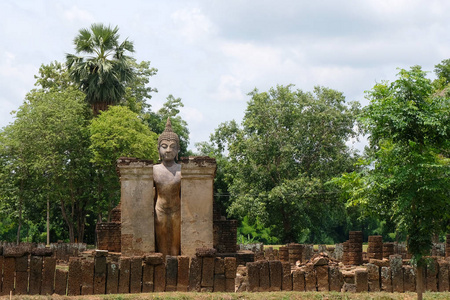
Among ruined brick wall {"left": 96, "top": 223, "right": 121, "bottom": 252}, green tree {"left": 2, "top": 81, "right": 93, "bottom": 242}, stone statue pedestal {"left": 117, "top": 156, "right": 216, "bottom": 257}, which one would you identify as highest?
green tree {"left": 2, "top": 81, "right": 93, "bottom": 242}

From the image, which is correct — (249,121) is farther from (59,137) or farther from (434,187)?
(434,187)

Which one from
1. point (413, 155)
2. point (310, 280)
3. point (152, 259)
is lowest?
point (310, 280)

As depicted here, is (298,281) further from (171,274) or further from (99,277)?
(99,277)

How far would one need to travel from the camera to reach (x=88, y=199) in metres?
35.8

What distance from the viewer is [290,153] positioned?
125 ft

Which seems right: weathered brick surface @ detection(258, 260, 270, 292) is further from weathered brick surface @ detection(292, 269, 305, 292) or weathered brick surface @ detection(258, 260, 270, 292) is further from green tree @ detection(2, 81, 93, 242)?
green tree @ detection(2, 81, 93, 242)

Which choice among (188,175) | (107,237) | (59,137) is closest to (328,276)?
(188,175)

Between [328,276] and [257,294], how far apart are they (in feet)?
5.87

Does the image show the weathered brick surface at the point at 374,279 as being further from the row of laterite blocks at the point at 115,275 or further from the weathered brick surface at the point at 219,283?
the weathered brick surface at the point at 219,283

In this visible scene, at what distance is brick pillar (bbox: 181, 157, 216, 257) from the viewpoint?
51.6 ft

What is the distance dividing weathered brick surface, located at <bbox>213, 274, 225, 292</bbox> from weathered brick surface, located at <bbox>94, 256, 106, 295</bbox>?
228 centimetres

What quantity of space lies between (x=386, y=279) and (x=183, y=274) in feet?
14.4

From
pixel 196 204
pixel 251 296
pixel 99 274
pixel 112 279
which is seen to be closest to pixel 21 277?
pixel 99 274

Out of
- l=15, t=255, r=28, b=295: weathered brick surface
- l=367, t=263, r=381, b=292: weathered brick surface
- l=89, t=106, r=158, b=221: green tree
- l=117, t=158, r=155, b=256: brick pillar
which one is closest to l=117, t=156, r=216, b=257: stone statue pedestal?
l=117, t=158, r=155, b=256: brick pillar
